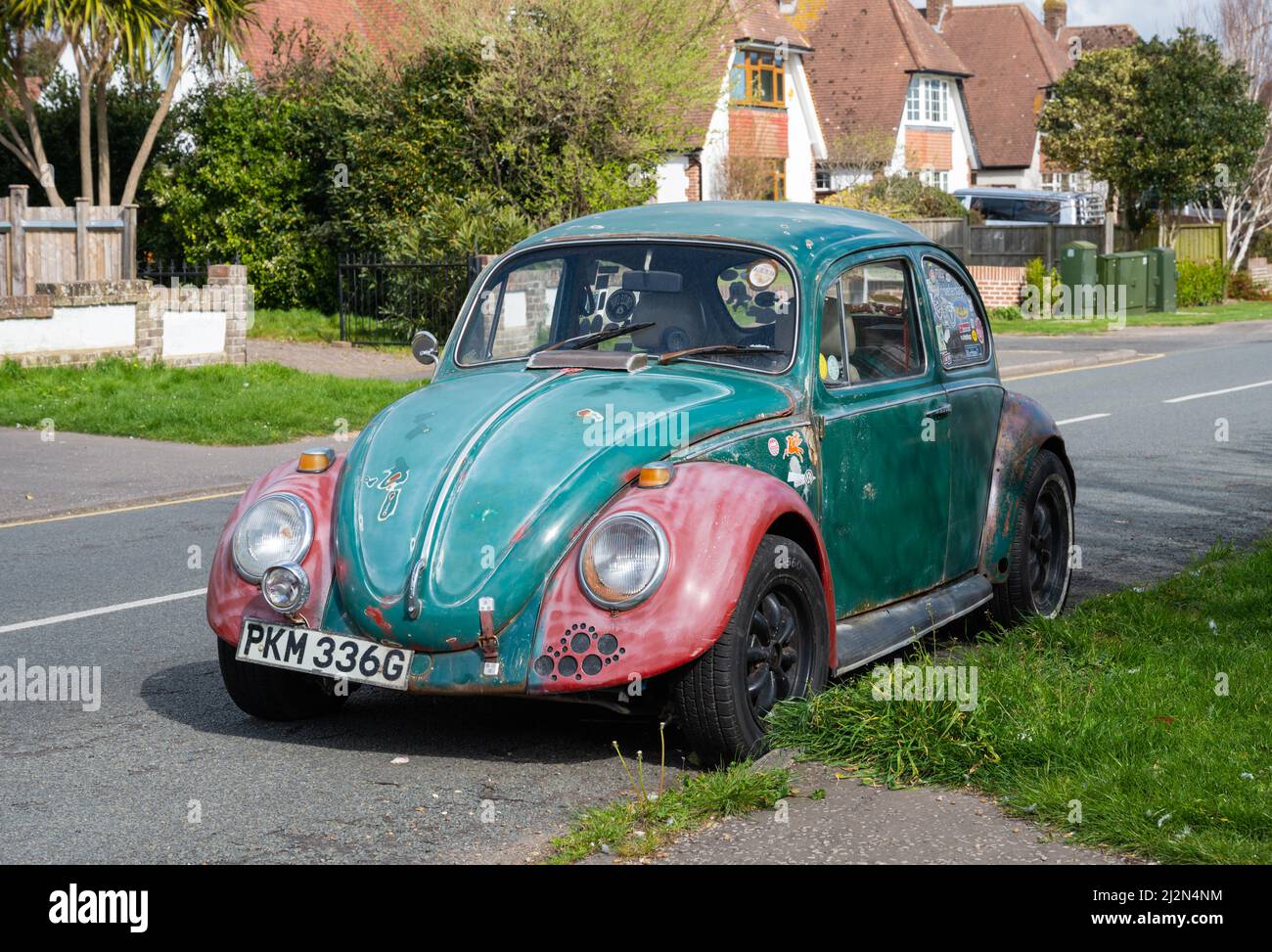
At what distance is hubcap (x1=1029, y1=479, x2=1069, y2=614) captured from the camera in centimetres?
744

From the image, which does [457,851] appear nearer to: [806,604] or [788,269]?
[806,604]

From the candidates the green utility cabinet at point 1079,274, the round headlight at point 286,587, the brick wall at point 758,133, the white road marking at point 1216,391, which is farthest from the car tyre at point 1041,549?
the brick wall at point 758,133

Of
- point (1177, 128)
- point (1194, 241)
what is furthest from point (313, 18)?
point (1194, 241)

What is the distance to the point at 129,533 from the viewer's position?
10594 mm

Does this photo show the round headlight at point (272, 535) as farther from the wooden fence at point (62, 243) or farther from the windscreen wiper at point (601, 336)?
the wooden fence at point (62, 243)

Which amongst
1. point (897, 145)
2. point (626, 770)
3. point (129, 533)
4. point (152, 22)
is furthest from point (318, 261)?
point (897, 145)

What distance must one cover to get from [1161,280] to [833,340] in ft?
104

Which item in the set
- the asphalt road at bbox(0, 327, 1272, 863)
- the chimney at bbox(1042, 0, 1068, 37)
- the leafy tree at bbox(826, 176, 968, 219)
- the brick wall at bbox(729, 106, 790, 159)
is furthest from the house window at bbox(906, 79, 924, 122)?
the asphalt road at bbox(0, 327, 1272, 863)

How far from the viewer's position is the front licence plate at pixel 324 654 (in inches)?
204

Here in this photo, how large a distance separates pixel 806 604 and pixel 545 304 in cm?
185

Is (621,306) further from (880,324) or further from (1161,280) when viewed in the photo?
(1161,280)

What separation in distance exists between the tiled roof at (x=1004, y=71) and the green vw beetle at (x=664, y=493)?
5612 cm

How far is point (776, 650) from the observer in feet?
18.0
